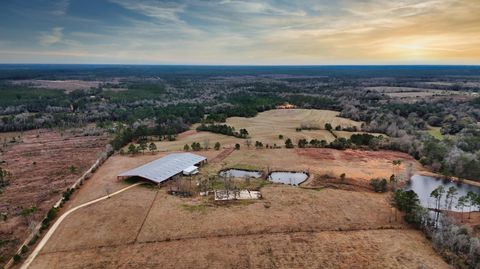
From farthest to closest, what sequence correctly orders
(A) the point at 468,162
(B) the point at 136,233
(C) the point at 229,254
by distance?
1. (A) the point at 468,162
2. (B) the point at 136,233
3. (C) the point at 229,254

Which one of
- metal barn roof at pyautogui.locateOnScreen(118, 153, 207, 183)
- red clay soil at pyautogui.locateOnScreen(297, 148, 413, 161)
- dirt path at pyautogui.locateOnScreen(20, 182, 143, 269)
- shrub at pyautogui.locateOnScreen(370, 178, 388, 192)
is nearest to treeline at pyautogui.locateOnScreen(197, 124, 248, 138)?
red clay soil at pyautogui.locateOnScreen(297, 148, 413, 161)

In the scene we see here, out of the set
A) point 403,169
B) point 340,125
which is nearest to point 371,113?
point 340,125

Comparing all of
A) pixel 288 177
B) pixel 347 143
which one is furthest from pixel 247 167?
pixel 347 143

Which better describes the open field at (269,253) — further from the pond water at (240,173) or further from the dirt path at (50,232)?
the pond water at (240,173)

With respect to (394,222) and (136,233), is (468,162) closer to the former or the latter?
(394,222)

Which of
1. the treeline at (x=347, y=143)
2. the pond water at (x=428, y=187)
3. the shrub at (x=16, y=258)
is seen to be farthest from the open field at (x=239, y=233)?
the treeline at (x=347, y=143)

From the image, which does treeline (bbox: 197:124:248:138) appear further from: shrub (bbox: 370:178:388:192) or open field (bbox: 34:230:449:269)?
open field (bbox: 34:230:449:269)
